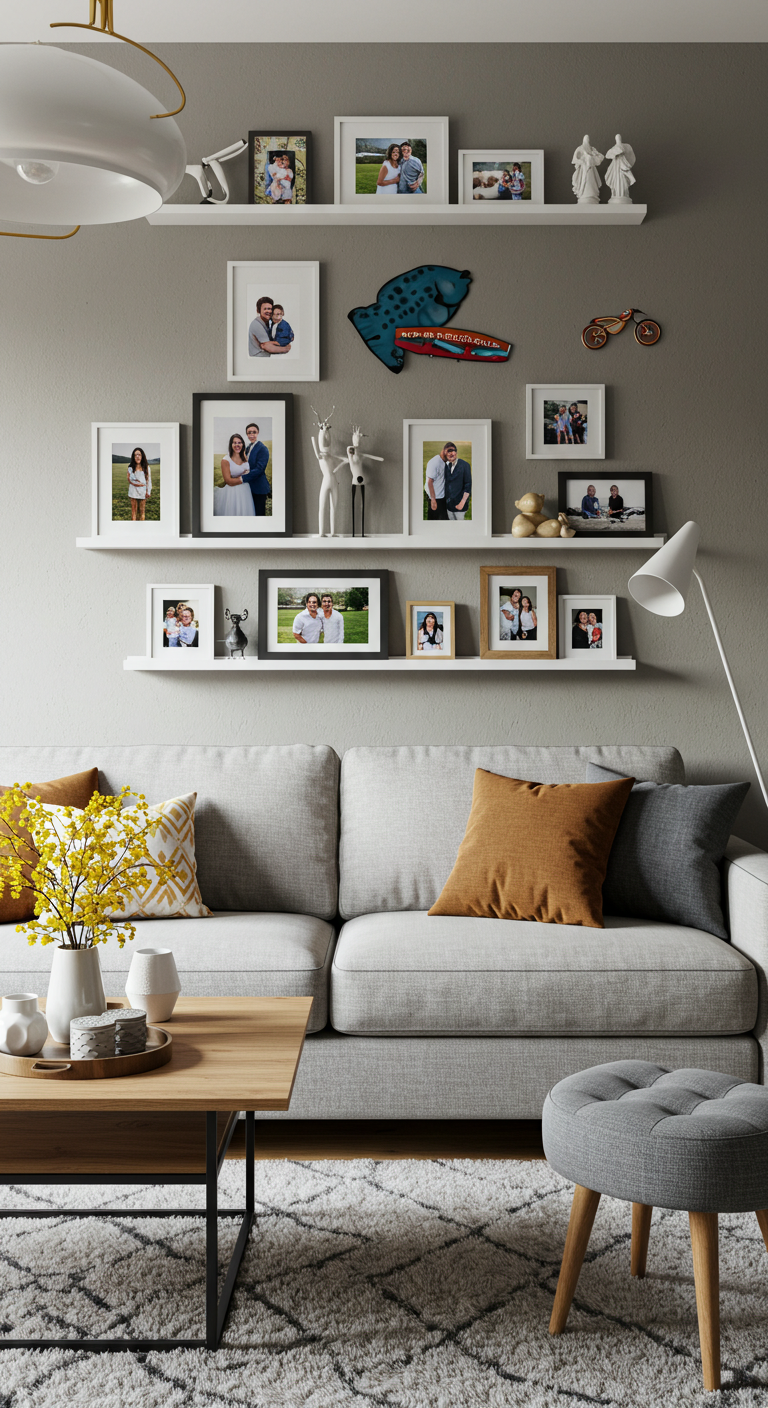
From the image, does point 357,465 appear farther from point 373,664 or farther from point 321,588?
point 373,664

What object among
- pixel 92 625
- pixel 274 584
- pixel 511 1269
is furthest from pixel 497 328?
pixel 511 1269

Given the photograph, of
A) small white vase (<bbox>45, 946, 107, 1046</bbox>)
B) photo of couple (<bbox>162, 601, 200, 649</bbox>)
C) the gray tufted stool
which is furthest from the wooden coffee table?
photo of couple (<bbox>162, 601, 200, 649</bbox>)

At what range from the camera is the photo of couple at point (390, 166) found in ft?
11.0

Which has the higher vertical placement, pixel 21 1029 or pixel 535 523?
pixel 535 523

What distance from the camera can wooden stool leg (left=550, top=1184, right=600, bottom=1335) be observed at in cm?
166

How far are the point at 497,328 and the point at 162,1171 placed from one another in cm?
265

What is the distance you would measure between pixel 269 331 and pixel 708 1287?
284 centimetres

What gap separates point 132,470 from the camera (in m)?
3.38

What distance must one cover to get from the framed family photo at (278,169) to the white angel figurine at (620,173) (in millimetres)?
937

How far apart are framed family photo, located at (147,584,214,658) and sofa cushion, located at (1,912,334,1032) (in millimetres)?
1090

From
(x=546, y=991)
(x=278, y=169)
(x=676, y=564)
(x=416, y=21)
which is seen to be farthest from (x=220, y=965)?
(x=416, y=21)

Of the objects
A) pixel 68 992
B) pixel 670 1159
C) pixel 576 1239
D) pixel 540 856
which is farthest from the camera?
pixel 540 856

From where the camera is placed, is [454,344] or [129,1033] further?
[454,344]

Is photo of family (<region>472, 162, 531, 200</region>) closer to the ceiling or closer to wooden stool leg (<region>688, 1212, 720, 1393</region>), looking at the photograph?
the ceiling
